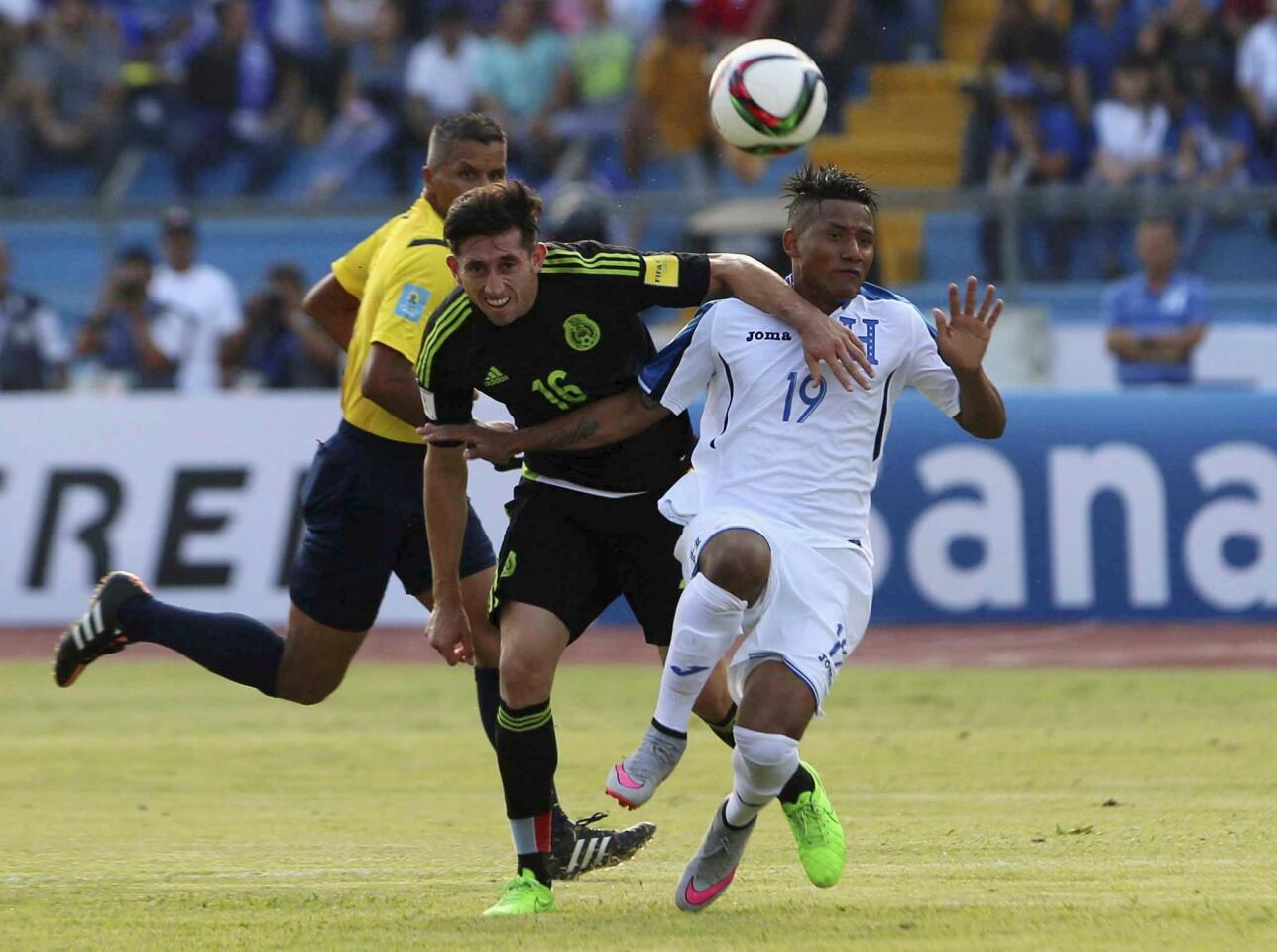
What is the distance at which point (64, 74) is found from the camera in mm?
20797

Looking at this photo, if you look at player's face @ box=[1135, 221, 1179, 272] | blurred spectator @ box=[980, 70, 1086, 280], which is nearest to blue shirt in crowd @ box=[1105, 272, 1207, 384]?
player's face @ box=[1135, 221, 1179, 272]

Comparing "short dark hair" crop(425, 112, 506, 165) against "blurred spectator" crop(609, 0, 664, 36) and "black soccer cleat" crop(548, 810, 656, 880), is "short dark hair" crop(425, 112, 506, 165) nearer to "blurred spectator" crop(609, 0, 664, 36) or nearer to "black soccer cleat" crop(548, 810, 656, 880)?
"black soccer cleat" crop(548, 810, 656, 880)

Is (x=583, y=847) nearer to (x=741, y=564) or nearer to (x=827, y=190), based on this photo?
(x=741, y=564)

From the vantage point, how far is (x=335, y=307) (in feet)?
26.5

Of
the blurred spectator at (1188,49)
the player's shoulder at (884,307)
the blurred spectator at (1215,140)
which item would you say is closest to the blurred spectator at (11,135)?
the blurred spectator at (1188,49)

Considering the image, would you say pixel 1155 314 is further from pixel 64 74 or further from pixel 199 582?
pixel 64 74

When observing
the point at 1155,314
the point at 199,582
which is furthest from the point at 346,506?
the point at 1155,314

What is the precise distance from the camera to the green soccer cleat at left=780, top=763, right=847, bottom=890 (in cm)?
602

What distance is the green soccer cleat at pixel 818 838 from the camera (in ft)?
19.8

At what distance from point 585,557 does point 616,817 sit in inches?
83.5

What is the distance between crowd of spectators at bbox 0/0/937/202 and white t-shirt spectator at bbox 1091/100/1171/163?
2.31 m

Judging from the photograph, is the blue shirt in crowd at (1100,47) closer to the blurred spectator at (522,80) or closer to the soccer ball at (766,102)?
the blurred spectator at (522,80)

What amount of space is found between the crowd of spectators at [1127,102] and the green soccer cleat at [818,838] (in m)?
11.5

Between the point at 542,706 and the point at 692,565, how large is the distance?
578 mm
